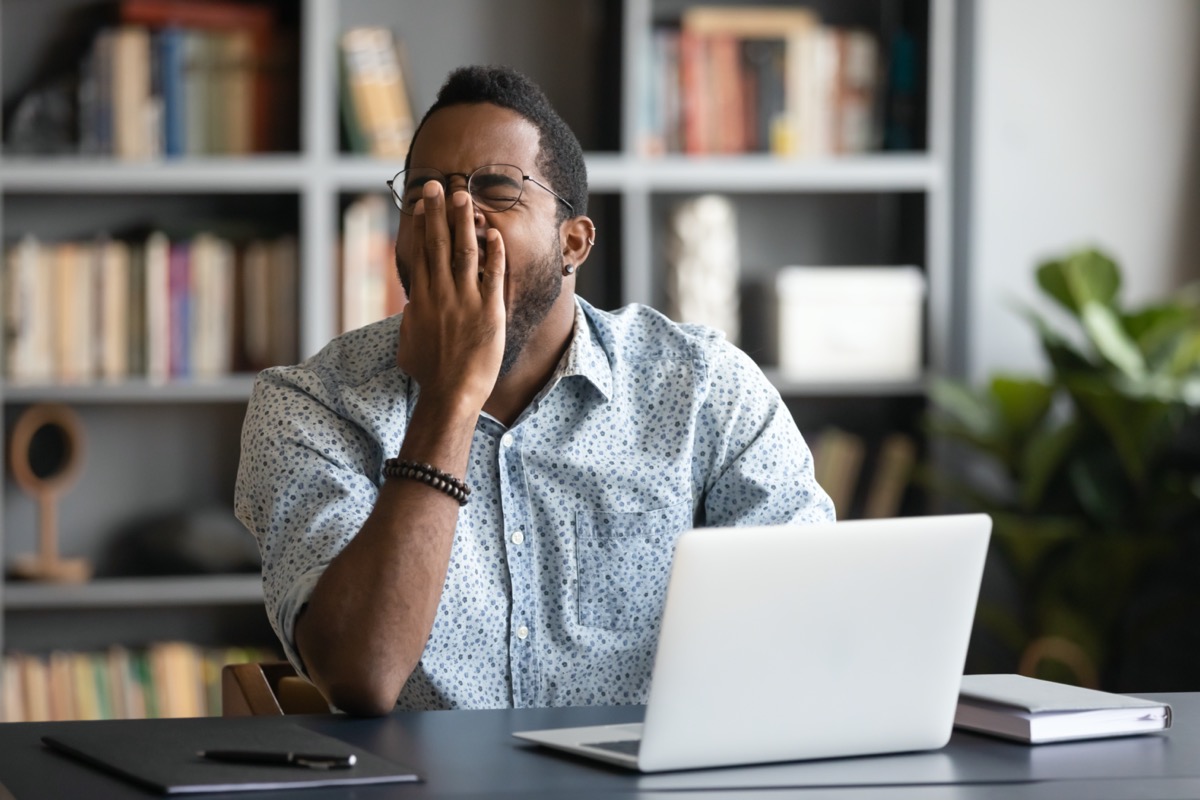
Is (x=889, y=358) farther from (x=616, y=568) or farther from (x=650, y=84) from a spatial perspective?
(x=616, y=568)

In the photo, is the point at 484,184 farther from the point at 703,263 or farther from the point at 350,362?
the point at 703,263

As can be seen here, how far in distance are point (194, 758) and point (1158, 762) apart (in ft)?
2.22

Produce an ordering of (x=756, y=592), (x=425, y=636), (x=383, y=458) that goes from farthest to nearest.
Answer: (x=383, y=458), (x=425, y=636), (x=756, y=592)

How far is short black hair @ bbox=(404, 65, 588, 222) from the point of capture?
1.68m

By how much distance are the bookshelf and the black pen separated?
213cm

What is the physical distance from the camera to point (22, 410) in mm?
3238

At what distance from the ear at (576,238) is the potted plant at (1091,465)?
4.77ft

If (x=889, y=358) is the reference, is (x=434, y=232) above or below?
above

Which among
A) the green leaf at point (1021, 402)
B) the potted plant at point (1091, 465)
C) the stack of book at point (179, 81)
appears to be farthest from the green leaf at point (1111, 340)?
the stack of book at point (179, 81)

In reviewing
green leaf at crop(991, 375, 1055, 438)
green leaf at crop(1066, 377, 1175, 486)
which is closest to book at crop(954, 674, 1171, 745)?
green leaf at crop(1066, 377, 1175, 486)

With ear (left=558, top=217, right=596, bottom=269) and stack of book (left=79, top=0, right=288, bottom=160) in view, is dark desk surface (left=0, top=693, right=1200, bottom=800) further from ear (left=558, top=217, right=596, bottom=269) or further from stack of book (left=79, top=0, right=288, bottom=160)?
stack of book (left=79, top=0, right=288, bottom=160)

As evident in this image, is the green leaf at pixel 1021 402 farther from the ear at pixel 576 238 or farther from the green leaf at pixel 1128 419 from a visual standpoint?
the ear at pixel 576 238

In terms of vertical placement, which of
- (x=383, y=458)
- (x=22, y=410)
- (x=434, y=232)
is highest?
(x=434, y=232)

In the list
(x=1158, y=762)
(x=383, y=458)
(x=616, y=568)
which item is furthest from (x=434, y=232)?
(x=1158, y=762)
